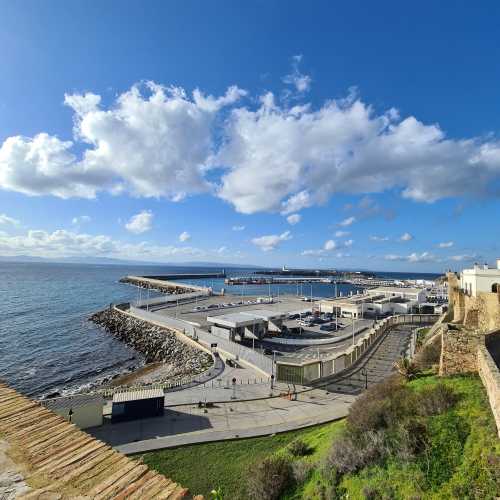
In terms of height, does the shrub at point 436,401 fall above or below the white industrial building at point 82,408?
above

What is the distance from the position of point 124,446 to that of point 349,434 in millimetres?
11722

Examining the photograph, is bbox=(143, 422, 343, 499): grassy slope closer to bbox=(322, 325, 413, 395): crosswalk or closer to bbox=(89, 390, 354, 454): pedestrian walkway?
bbox=(89, 390, 354, 454): pedestrian walkway

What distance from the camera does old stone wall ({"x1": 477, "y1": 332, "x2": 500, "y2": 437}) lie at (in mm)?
10685

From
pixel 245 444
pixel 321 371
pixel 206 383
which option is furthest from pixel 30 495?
pixel 321 371

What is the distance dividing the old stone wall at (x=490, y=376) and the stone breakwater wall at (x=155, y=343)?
24479 mm

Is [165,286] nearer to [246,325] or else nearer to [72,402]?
[246,325]

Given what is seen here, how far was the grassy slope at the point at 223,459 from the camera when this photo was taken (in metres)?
12.7

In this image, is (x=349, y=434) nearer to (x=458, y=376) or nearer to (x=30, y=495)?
(x=458, y=376)

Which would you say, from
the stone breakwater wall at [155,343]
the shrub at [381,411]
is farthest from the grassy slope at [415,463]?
the stone breakwater wall at [155,343]

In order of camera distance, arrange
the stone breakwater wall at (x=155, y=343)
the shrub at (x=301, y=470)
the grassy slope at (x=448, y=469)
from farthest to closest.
Result: the stone breakwater wall at (x=155, y=343) → the shrub at (x=301, y=470) → the grassy slope at (x=448, y=469)

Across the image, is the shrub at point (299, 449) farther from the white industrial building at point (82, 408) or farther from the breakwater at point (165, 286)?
the breakwater at point (165, 286)

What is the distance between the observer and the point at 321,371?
2688 cm

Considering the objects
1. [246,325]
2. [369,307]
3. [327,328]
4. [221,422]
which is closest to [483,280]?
[327,328]

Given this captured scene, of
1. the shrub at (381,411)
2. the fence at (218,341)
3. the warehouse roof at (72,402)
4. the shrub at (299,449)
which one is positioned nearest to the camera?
the shrub at (381,411)
